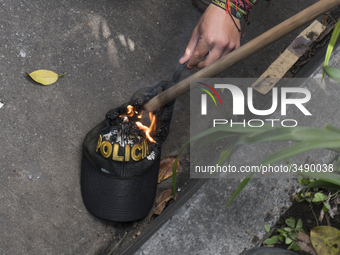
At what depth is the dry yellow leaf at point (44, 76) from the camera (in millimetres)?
2129

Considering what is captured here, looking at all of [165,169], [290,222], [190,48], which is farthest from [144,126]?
[290,222]

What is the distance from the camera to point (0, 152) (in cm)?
205

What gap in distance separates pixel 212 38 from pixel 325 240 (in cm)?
126

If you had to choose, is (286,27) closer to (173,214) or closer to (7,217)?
(173,214)

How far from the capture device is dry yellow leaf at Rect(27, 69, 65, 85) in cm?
213

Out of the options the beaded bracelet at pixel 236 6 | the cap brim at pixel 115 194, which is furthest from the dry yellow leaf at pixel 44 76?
the beaded bracelet at pixel 236 6

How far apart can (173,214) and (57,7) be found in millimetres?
1751

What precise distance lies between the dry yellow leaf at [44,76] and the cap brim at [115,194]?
0.63m

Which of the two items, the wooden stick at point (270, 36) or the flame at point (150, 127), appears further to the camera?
the flame at point (150, 127)

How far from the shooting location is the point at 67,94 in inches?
86.6

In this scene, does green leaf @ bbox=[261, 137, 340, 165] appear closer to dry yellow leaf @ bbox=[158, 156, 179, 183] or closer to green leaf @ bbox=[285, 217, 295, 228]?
green leaf @ bbox=[285, 217, 295, 228]

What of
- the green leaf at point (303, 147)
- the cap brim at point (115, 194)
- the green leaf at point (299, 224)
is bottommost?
the cap brim at point (115, 194)

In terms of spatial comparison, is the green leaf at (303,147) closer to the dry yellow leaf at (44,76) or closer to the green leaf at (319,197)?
the green leaf at (319,197)

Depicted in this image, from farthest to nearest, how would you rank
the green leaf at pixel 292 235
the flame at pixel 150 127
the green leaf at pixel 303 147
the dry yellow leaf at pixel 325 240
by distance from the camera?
1. the flame at pixel 150 127
2. the green leaf at pixel 292 235
3. the dry yellow leaf at pixel 325 240
4. the green leaf at pixel 303 147
